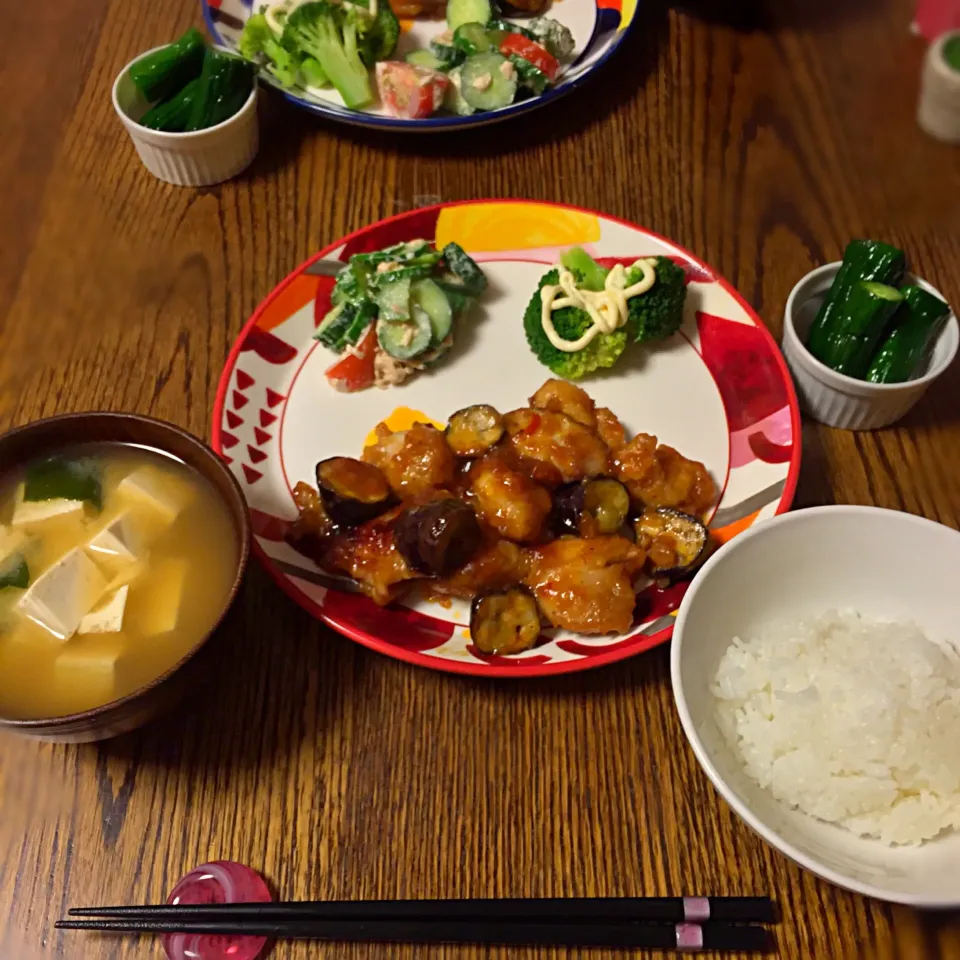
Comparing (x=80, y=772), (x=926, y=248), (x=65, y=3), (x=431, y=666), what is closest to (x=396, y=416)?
(x=431, y=666)

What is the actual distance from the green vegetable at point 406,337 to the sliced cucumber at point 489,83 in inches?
36.7

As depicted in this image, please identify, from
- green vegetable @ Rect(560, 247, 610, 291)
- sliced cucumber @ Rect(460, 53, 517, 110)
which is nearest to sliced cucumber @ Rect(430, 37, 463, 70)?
sliced cucumber @ Rect(460, 53, 517, 110)

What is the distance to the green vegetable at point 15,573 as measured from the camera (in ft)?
5.45

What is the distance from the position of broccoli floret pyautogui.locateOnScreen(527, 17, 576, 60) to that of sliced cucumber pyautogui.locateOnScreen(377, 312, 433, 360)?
1.26 meters

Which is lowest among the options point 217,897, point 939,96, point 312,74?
point 217,897

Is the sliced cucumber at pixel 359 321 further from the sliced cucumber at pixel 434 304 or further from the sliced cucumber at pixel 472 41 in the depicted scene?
the sliced cucumber at pixel 472 41

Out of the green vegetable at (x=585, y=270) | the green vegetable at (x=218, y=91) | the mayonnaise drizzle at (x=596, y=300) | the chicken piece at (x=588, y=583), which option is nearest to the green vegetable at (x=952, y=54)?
the mayonnaise drizzle at (x=596, y=300)

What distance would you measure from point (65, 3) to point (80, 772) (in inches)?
125

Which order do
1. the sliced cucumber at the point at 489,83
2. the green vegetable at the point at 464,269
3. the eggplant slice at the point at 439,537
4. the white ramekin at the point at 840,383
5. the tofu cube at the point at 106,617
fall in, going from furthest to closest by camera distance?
the sliced cucumber at the point at 489,83 → the green vegetable at the point at 464,269 → the white ramekin at the point at 840,383 → the eggplant slice at the point at 439,537 → the tofu cube at the point at 106,617

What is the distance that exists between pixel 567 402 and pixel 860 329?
77cm

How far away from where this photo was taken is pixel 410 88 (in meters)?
2.69

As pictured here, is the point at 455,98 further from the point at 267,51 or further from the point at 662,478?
the point at 662,478

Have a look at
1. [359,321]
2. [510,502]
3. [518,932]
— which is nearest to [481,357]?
[359,321]

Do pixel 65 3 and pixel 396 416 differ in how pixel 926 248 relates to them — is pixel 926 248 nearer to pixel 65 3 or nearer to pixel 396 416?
pixel 396 416
